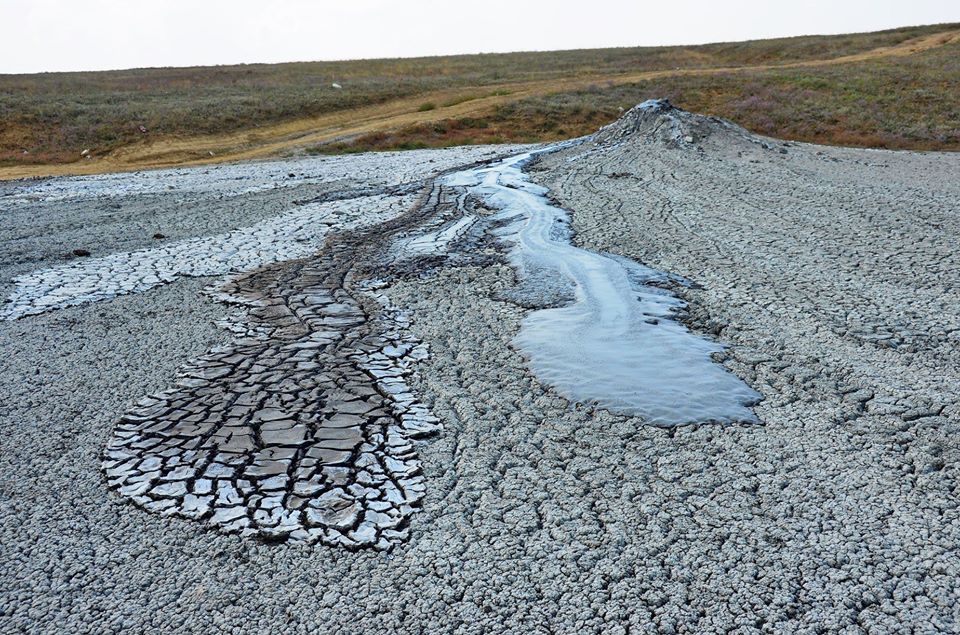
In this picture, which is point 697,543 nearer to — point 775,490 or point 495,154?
point 775,490

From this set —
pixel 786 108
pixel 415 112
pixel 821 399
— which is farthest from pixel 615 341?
pixel 415 112

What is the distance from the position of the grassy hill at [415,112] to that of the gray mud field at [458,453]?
637 inches

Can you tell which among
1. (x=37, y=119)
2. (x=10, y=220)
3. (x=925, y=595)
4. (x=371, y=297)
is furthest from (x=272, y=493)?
(x=37, y=119)

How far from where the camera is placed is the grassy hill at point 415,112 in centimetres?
2277

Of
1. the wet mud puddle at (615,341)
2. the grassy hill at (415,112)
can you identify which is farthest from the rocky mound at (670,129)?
the grassy hill at (415,112)

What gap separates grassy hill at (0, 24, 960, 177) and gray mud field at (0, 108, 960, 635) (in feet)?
53.1

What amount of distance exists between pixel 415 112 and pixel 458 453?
28.7m

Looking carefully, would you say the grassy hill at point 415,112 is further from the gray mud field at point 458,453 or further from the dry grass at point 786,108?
the gray mud field at point 458,453

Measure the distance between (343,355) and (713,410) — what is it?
238cm

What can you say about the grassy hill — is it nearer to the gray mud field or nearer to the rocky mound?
the rocky mound

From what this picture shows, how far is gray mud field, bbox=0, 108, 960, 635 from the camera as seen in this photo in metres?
2.65

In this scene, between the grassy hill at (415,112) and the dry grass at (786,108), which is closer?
the dry grass at (786,108)

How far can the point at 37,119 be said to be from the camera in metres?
27.8

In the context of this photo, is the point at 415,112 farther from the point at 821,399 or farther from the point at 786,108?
the point at 821,399
